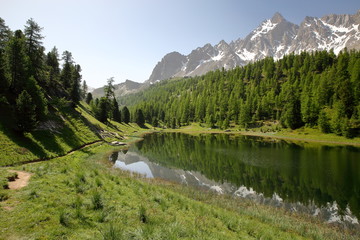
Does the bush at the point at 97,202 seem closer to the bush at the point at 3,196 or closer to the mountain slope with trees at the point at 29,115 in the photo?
the bush at the point at 3,196

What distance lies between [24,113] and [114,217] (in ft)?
116

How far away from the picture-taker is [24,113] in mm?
34594

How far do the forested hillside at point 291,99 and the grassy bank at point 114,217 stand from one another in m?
85.4

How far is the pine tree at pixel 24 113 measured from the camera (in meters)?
34.3

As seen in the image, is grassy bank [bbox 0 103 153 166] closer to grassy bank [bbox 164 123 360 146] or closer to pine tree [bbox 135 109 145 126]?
grassy bank [bbox 164 123 360 146]

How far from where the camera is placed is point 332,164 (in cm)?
4041

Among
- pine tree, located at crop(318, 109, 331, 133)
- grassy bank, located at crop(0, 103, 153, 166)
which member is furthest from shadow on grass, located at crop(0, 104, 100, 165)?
pine tree, located at crop(318, 109, 331, 133)

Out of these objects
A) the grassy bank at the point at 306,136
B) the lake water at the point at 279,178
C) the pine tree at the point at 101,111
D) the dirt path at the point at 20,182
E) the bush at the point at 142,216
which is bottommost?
the lake water at the point at 279,178

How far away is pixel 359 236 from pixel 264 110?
12221 centimetres

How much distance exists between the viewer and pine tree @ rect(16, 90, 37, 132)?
1352 inches

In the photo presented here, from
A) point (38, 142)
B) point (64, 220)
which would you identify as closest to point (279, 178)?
point (64, 220)

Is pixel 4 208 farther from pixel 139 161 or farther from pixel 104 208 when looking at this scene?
pixel 139 161

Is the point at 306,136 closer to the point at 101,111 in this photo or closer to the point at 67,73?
the point at 101,111

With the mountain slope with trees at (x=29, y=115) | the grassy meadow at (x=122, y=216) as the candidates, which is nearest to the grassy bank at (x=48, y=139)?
the mountain slope with trees at (x=29, y=115)
